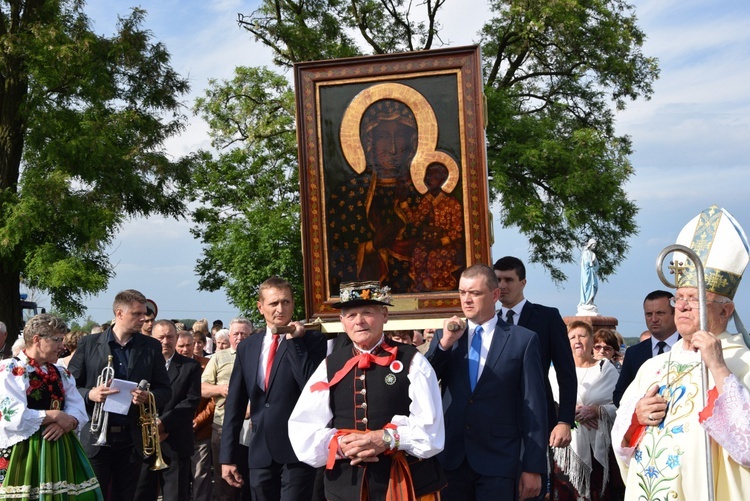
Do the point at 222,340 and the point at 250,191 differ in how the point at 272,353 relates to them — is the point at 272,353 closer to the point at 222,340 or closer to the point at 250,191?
the point at 222,340

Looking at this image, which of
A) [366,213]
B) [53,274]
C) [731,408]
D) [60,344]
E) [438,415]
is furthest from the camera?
[53,274]

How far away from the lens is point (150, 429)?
25.2 ft

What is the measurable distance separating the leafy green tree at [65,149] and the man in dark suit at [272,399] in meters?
15.3

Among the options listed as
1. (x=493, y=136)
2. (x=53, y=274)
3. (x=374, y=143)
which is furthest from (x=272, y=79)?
(x=374, y=143)

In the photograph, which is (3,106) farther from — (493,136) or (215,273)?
(493,136)

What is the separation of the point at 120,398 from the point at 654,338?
4533 millimetres

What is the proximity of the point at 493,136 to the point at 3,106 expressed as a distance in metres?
12.7

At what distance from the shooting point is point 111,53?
73.8 ft

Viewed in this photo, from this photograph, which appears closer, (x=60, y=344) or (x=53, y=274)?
(x=60, y=344)

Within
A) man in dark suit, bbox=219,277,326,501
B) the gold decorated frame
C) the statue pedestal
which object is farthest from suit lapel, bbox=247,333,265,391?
the statue pedestal

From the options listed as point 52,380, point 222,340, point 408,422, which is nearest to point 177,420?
point 222,340

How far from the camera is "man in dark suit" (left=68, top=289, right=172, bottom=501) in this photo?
7637 millimetres

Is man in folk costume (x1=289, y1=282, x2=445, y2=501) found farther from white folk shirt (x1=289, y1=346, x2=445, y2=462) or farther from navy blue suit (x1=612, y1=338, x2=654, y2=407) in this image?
navy blue suit (x1=612, y1=338, x2=654, y2=407)

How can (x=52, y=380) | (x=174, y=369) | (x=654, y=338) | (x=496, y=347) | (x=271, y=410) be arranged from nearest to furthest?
(x=496, y=347) < (x=271, y=410) < (x=52, y=380) < (x=654, y=338) < (x=174, y=369)
